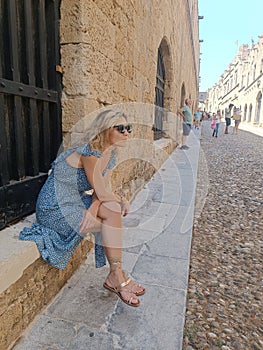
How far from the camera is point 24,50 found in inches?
62.2

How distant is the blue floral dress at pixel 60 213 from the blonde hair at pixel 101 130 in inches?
3.3

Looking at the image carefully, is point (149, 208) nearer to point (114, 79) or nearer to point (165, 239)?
point (165, 239)

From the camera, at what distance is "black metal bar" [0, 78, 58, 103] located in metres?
1.42

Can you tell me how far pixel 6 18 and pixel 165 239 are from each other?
203cm

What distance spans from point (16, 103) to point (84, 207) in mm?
715

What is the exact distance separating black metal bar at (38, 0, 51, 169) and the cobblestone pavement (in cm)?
138

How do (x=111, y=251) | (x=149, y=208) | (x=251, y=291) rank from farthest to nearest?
(x=149, y=208) < (x=251, y=291) < (x=111, y=251)

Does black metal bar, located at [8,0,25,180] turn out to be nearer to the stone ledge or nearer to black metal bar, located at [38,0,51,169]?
black metal bar, located at [38,0,51,169]

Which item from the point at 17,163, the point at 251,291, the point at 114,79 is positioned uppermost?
the point at 114,79

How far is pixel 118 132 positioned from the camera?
1690 millimetres

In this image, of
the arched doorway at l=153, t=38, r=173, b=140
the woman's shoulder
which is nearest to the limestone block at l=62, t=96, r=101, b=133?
the woman's shoulder

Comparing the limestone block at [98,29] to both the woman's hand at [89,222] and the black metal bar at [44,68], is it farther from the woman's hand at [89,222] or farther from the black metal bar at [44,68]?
the woman's hand at [89,222]

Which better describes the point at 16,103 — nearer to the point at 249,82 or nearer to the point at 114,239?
the point at 114,239

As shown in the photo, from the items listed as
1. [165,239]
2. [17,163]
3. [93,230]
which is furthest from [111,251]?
[165,239]
